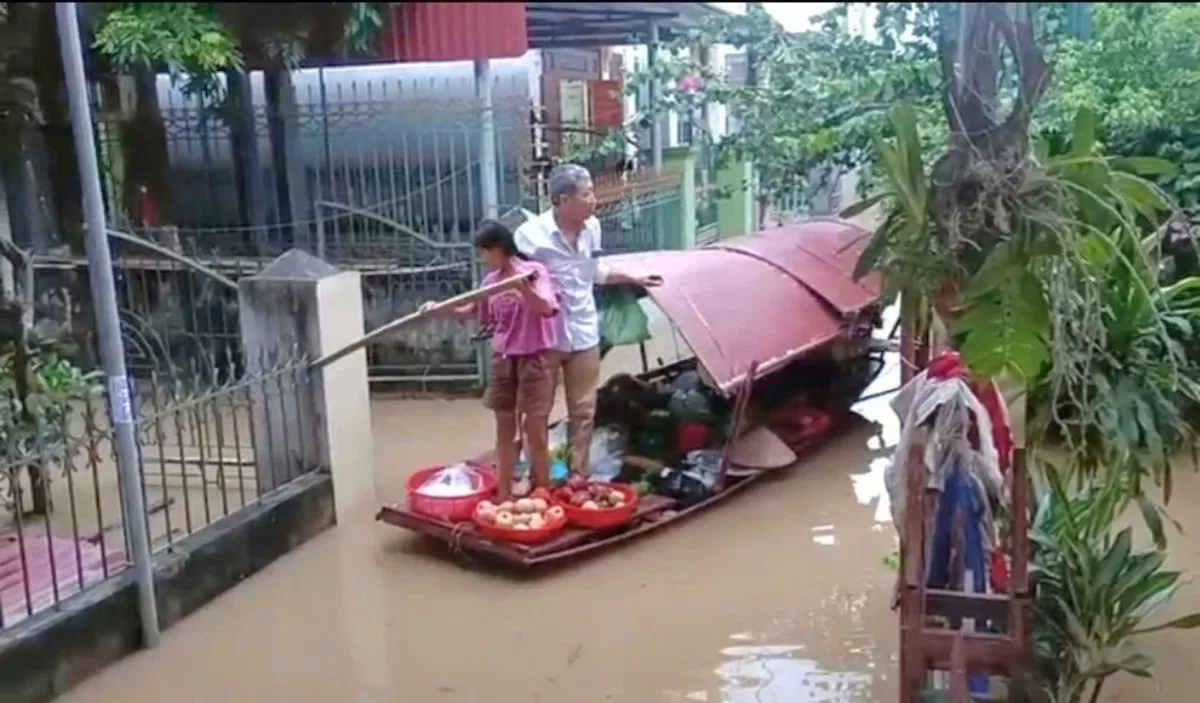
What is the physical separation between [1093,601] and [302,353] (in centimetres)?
292

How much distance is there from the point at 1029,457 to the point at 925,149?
78 cm

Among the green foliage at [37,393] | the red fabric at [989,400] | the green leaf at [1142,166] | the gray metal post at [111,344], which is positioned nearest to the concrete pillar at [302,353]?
the green foliage at [37,393]

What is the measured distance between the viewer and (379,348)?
6.69 metres

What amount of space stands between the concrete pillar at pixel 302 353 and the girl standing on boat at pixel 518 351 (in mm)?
466

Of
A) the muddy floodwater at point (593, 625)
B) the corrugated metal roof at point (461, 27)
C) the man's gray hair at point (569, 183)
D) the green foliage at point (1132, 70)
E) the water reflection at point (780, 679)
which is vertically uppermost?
the corrugated metal roof at point (461, 27)

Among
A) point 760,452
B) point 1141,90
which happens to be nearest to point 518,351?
point 760,452

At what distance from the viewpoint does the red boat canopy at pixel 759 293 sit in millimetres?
4707

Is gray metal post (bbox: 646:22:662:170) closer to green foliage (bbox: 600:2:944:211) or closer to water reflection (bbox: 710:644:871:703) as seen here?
green foliage (bbox: 600:2:944:211)

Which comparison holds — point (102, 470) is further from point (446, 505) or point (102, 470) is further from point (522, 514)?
point (522, 514)

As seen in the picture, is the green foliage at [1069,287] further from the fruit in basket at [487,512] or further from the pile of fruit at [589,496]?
the fruit in basket at [487,512]

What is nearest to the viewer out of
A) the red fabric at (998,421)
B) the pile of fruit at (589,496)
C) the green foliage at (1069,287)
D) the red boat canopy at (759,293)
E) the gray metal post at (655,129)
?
the green foliage at (1069,287)

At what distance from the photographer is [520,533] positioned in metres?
4.10

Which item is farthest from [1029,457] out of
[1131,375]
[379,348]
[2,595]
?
[379,348]

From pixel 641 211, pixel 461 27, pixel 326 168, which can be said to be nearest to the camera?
pixel 461 27
